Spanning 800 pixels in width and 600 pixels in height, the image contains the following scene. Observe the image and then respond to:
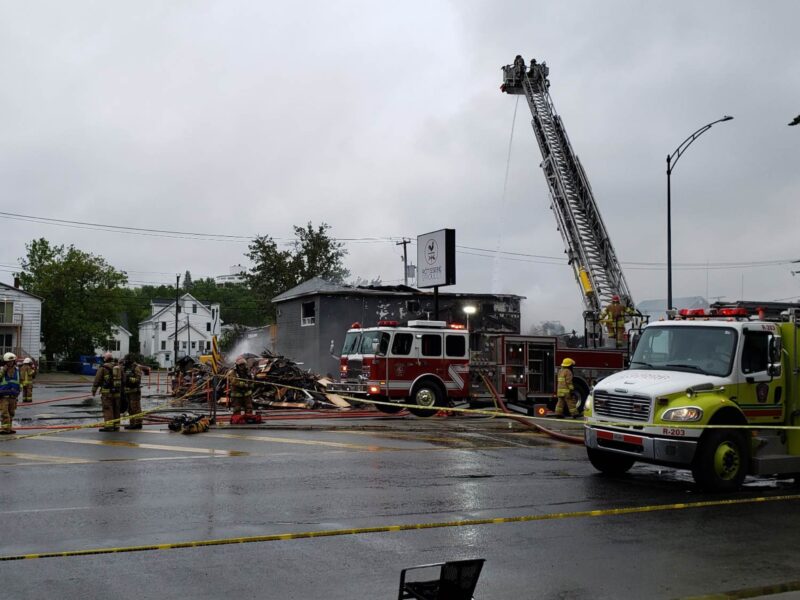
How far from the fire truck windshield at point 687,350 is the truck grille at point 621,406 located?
2.50 ft

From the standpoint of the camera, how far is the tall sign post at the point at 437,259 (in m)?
28.2

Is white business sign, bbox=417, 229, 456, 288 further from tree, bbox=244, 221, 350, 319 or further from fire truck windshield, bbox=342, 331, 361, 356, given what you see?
tree, bbox=244, 221, 350, 319

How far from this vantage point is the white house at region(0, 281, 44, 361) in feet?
179

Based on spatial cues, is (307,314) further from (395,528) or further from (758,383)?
(395,528)

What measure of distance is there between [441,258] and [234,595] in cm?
2359

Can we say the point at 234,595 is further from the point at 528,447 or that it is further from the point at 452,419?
the point at 452,419

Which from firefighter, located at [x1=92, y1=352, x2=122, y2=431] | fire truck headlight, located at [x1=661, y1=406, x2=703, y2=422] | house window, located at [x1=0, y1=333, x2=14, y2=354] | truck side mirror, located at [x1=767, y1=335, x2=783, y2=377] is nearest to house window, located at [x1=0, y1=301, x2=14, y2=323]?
house window, located at [x1=0, y1=333, x2=14, y2=354]

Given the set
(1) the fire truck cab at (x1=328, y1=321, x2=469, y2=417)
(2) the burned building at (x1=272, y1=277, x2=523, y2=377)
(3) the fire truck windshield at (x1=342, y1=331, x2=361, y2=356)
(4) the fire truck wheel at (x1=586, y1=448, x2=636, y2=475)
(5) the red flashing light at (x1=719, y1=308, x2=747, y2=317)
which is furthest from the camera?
(2) the burned building at (x1=272, y1=277, x2=523, y2=377)

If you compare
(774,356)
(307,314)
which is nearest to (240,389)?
(774,356)

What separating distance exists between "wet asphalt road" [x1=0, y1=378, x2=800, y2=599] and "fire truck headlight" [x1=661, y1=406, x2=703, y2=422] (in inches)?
36.8

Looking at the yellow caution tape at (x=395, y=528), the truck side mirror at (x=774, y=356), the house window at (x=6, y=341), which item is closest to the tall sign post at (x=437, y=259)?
the truck side mirror at (x=774, y=356)

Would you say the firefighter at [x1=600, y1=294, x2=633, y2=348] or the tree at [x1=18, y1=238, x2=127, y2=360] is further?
the tree at [x1=18, y1=238, x2=127, y2=360]

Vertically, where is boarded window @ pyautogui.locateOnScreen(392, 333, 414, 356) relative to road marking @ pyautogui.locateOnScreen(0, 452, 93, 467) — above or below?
above

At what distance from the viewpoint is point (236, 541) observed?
671 centimetres
